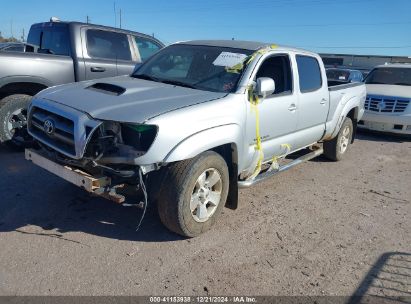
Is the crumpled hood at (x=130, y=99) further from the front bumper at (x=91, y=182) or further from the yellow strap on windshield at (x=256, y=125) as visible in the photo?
the front bumper at (x=91, y=182)

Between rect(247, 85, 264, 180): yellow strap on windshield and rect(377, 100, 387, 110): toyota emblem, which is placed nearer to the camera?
rect(247, 85, 264, 180): yellow strap on windshield

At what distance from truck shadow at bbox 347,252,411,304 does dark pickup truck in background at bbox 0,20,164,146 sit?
14.5ft

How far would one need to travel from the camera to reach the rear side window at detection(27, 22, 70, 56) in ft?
20.8

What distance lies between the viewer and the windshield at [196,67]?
4156mm

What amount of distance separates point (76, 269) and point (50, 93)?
179 centimetres

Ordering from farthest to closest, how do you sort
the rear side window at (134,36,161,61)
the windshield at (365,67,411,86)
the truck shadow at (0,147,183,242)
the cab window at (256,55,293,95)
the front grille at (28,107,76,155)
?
the windshield at (365,67,411,86)
the rear side window at (134,36,161,61)
the cab window at (256,55,293,95)
the truck shadow at (0,147,183,242)
the front grille at (28,107,76,155)

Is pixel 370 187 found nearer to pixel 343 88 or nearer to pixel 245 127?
pixel 343 88

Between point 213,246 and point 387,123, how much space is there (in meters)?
7.23

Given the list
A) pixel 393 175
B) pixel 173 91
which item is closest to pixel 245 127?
pixel 173 91

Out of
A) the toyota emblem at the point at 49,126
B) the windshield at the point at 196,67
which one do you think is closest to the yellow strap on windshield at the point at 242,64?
the windshield at the point at 196,67

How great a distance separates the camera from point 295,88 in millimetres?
4875

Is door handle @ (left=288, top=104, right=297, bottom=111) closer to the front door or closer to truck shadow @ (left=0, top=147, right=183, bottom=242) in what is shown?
the front door

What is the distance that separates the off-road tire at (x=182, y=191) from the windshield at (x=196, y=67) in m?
0.90

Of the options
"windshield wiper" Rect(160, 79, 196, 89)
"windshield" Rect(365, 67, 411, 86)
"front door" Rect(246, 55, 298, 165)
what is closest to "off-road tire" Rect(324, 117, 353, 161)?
"front door" Rect(246, 55, 298, 165)
